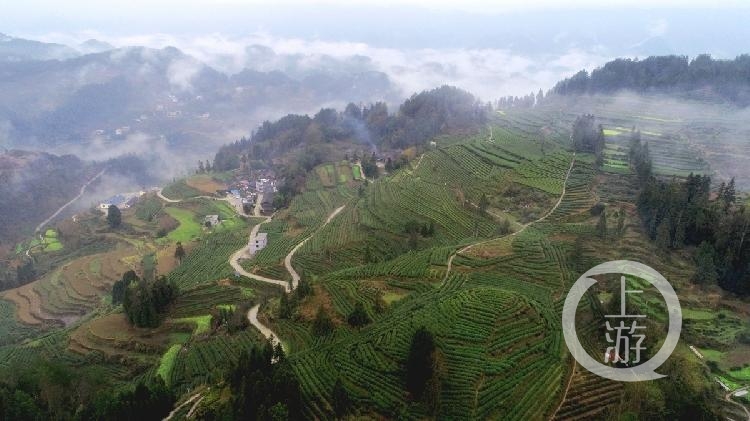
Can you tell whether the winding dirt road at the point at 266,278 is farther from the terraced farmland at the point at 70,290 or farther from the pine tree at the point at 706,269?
the pine tree at the point at 706,269

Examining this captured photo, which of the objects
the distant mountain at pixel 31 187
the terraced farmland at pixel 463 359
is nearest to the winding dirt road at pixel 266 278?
the terraced farmland at pixel 463 359

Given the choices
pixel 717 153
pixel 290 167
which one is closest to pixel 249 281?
pixel 290 167

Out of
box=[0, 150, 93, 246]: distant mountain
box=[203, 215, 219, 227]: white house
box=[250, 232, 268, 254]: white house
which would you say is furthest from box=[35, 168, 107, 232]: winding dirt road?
box=[250, 232, 268, 254]: white house

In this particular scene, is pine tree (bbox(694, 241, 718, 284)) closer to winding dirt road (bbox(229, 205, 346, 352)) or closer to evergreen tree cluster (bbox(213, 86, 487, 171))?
winding dirt road (bbox(229, 205, 346, 352))

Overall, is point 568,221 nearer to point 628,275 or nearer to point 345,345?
point 628,275

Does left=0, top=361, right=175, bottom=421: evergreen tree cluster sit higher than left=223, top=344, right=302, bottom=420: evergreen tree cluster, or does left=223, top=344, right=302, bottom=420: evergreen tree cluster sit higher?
left=223, top=344, right=302, bottom=420: evergreen tree cluster

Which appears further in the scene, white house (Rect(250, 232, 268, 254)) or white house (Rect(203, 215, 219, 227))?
white house (Rect(203, 215, 219, 227))

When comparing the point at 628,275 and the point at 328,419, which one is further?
the point at 628,275
